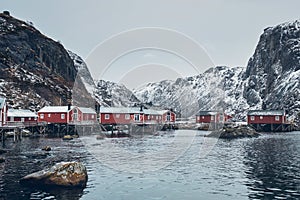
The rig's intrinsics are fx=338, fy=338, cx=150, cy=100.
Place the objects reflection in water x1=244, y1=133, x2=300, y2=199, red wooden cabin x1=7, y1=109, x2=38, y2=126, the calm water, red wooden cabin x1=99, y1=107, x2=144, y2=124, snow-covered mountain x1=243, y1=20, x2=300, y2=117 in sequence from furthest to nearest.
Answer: snow-covered mountain x1=243, y1=20, x2=300, y2=117, red wooden cabin x1=99, y1=107, x2=144, y2=124, red wooden cabin x1=7, y1=109, x2=38, y2=126, reflection in water x1=244, y1=133, x2=300, y2=199, the calm water

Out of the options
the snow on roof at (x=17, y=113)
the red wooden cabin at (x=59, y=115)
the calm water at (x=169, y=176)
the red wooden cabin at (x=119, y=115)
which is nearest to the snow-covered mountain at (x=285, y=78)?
the red wooden cabin at (x=119, y=115)

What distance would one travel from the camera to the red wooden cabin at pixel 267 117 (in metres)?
112

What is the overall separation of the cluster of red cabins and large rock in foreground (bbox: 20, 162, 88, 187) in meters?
40.1

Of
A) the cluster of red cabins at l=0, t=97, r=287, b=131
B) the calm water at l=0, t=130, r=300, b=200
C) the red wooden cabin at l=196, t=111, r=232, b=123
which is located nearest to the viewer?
the calm water at l=0, t=130, r=300, b=200

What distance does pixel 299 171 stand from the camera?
32688 mm

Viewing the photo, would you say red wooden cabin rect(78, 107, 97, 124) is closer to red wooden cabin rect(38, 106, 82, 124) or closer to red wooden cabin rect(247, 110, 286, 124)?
red wooden cabin rect(38, 106, 82, 124)

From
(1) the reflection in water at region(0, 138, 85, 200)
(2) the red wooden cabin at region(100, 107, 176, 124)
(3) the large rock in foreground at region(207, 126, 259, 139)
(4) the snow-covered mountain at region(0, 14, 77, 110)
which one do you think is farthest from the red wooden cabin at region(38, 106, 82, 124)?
(1) the reflection in water at region(0, 138, 85, 200)

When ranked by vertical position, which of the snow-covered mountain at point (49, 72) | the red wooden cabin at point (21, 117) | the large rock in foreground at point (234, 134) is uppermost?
the snow-covered mountain at point (49, 72)

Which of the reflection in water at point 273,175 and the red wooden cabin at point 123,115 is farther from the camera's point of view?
the red wooden cabin at point 123,115

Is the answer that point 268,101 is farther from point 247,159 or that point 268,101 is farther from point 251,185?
point 251,185

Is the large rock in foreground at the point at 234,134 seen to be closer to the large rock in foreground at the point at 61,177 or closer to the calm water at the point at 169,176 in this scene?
the calm water at the point at 169,176

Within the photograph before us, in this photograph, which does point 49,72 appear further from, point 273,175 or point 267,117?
point 273,175

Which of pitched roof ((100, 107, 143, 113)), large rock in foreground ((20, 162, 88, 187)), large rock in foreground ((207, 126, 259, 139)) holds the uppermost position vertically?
pitched roof ((100, 107, 143, 113))

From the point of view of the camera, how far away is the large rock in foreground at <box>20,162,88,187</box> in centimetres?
2584
